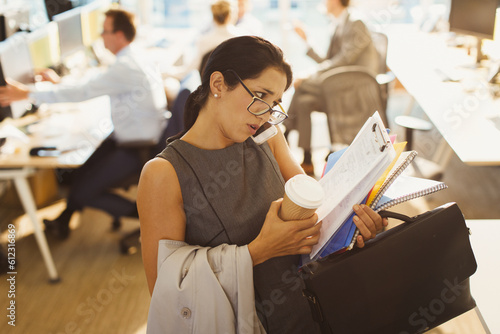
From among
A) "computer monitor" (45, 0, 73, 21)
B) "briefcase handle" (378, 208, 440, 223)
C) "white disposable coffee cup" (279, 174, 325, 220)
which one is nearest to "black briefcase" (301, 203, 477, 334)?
"briefcase handle" (378, 208, 440, 223)

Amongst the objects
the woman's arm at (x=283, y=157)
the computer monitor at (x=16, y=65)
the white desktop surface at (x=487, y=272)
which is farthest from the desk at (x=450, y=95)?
the computer monitor at (x=16, y=65)

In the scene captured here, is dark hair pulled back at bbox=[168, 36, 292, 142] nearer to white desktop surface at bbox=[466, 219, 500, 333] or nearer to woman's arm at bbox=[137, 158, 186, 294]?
woman's arm at bbox=[137, 158, 186, 294]

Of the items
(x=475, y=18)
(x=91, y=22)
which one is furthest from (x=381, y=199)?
(x=91, y=22)

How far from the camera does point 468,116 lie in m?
2.30

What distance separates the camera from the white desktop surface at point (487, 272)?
3.18 feet

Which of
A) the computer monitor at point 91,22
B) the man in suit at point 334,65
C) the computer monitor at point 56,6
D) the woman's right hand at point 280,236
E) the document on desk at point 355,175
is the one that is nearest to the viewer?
the document on desk at point 355,175

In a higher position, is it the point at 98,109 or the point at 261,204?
the point at 261,204

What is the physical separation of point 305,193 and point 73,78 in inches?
121

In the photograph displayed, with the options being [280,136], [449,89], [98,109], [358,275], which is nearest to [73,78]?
[98,109]

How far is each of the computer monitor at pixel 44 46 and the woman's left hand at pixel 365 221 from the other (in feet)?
8.87

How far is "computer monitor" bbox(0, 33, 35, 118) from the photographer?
7.84ft

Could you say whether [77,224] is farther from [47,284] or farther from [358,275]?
[358,275]

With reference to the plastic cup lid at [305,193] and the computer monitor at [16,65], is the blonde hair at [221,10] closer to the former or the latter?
the computer monitor at [16,65]

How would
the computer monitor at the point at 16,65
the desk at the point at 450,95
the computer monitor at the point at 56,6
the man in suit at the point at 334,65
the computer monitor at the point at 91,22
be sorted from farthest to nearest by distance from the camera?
the computer monitor at the point at 56,6 < the computer monitor at the point at 91,22 < the man in suit at the point at 334,65 < the computer monitor at the point at 16,65 < the desk at the point at 450,95
